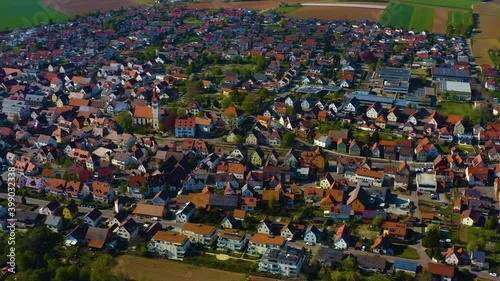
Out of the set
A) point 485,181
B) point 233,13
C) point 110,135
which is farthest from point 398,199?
point 233,13

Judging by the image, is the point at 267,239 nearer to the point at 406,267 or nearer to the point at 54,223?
the point at 406,267

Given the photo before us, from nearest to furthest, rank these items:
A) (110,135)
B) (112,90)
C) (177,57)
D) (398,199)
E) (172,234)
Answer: (172,234) → (398,199) → (110,135) → (112,90) → (177,57)

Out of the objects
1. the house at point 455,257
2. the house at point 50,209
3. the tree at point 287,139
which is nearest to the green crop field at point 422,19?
the tree at point 287,139

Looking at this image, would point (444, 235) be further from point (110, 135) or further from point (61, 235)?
point (110, 135)

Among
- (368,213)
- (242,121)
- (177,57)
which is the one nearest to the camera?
(368,213)

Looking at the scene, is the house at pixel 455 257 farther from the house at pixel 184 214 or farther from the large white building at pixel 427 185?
the house at pixel 184 214

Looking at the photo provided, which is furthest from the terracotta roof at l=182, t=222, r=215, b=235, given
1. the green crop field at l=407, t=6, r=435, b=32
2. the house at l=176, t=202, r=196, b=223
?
the green crop field at l=407, t=6, r=435, b=32

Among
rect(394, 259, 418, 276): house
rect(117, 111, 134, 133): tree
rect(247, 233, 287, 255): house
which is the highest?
rect(117, 111, 134, 133): tree

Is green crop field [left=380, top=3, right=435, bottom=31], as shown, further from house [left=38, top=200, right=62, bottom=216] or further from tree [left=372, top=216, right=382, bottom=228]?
house [left=38, top=200, right=62, bottom=216]
